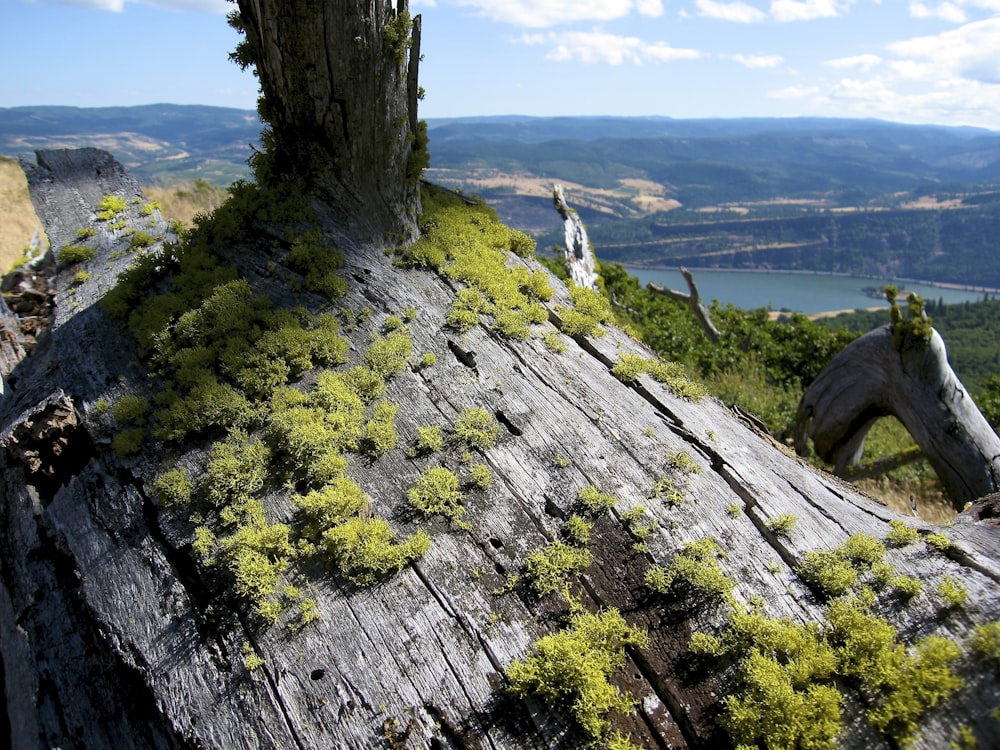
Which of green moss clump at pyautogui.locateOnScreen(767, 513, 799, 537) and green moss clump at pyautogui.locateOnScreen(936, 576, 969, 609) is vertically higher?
green moss clump at pyautogui.locateOnScreen(767, 513, 799, 537)

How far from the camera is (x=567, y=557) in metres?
3.34

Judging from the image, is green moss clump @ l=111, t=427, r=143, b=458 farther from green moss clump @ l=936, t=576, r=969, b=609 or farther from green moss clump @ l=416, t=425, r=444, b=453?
green moss clump @ l=936, t=576, r=969, b=609

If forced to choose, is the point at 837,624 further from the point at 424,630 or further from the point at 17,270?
the point at 17,270

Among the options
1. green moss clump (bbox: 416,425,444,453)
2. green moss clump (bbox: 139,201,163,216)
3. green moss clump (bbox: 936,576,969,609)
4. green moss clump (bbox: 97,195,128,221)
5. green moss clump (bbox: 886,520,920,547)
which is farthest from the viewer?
green moss clump (bbox: 139,201,163,216)

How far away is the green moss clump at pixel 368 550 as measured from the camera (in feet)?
10.9

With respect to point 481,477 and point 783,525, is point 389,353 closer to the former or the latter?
point 481,477

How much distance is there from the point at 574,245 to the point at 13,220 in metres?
19.2

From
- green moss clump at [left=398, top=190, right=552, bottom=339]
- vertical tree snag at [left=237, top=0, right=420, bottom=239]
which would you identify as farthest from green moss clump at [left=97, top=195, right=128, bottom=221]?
green moss clump at [left=398, top=190, right=552, bottom=339]

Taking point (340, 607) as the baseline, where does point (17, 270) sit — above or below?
above

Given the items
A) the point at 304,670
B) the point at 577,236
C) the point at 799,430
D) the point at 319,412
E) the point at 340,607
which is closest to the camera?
the point at 304,670

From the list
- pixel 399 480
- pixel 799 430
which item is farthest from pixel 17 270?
pixel 799 430

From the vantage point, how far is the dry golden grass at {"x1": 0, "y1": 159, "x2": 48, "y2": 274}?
630 inches

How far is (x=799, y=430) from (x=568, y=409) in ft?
17.8

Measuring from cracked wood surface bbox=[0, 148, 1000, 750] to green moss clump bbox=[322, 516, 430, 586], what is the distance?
0.08 m
